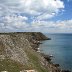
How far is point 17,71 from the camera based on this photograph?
171 ft

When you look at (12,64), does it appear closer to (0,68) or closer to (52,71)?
(0,68)

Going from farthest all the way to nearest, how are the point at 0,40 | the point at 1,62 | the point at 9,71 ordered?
the point at 0,40, the point at 1,62, the point at 9,71

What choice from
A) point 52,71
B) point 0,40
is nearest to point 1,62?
point 0,40

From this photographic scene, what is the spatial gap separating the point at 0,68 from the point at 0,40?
22539 millimetres

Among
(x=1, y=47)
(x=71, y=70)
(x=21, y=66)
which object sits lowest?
(x=71, y=70)

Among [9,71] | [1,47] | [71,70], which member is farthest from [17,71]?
[71,70]

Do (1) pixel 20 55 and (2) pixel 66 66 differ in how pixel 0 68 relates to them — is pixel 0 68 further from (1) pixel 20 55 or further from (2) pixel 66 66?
(2) pixel 66 66

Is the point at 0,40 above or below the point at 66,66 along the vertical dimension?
above

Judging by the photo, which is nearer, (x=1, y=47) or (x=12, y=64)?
(x=12, y=64)

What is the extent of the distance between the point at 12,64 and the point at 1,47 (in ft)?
40.8

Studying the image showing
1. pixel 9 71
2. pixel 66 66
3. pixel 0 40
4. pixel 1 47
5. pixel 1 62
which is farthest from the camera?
pixel 66 66

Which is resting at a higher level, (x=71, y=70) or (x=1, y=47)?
(x=1, y=47)

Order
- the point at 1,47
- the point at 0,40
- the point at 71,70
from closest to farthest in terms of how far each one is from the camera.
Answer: the point at 1,47 → the point at 0,40 → the point at 71,70

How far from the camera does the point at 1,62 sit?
55.8m
